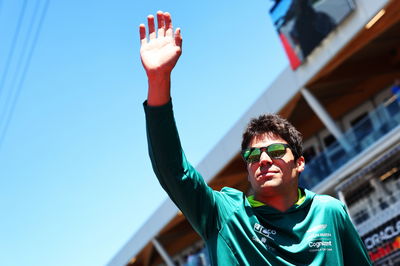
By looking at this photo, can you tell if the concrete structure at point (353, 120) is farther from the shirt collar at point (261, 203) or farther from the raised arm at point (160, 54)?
the raised arm at point (160, 54)

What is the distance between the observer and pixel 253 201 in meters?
2.56

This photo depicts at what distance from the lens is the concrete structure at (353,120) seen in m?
18.6

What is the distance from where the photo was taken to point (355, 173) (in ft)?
67.8

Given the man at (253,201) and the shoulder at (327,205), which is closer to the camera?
the man at (253,201)

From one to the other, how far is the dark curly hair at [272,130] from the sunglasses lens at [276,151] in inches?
4.4

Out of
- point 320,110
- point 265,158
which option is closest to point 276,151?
point 265,158

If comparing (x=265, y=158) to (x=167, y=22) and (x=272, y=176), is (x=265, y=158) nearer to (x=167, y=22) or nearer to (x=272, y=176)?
(x=272, y=176)

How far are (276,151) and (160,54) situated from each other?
2.24ft

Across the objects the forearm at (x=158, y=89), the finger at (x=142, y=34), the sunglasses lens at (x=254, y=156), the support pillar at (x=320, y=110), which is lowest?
the sunglasses lens at (x=254, y=156)

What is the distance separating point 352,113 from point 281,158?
2424cm

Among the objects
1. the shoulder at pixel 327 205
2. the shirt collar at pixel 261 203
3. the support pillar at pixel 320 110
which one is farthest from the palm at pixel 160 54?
the support pillar at pixel 320 110

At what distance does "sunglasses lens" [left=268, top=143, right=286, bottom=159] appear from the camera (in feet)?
8.38

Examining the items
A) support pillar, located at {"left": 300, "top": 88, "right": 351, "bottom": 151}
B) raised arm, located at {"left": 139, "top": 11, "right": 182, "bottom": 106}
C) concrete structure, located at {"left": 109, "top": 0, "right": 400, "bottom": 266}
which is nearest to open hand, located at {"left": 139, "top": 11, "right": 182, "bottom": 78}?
raised arm, located at {"left": 139, "top": 11, "right": 182, "bottom": 106}

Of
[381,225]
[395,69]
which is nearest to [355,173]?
[381,225]
